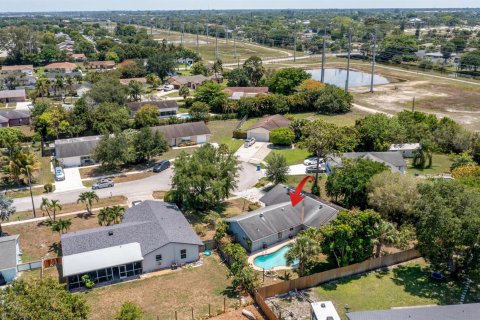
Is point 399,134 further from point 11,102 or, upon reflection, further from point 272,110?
point 11,102

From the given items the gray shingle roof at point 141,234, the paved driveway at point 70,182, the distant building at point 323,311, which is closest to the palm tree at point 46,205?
the paved driveway at point 70,182

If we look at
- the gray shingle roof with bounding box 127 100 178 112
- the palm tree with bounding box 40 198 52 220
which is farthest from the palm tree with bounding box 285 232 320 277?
the gray shingle roof with bounding box 127 100 178 112

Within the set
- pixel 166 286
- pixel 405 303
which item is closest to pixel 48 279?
pixel 166 286

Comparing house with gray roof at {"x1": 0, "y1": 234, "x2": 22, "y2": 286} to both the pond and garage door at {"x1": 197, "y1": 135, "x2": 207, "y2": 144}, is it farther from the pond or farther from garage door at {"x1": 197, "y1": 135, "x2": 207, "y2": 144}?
the pond

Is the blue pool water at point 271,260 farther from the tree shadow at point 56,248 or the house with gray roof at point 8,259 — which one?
the house with gray roof at point 8,259

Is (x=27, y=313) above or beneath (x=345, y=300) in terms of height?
above

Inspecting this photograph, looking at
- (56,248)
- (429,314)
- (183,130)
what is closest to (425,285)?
(429,314)
